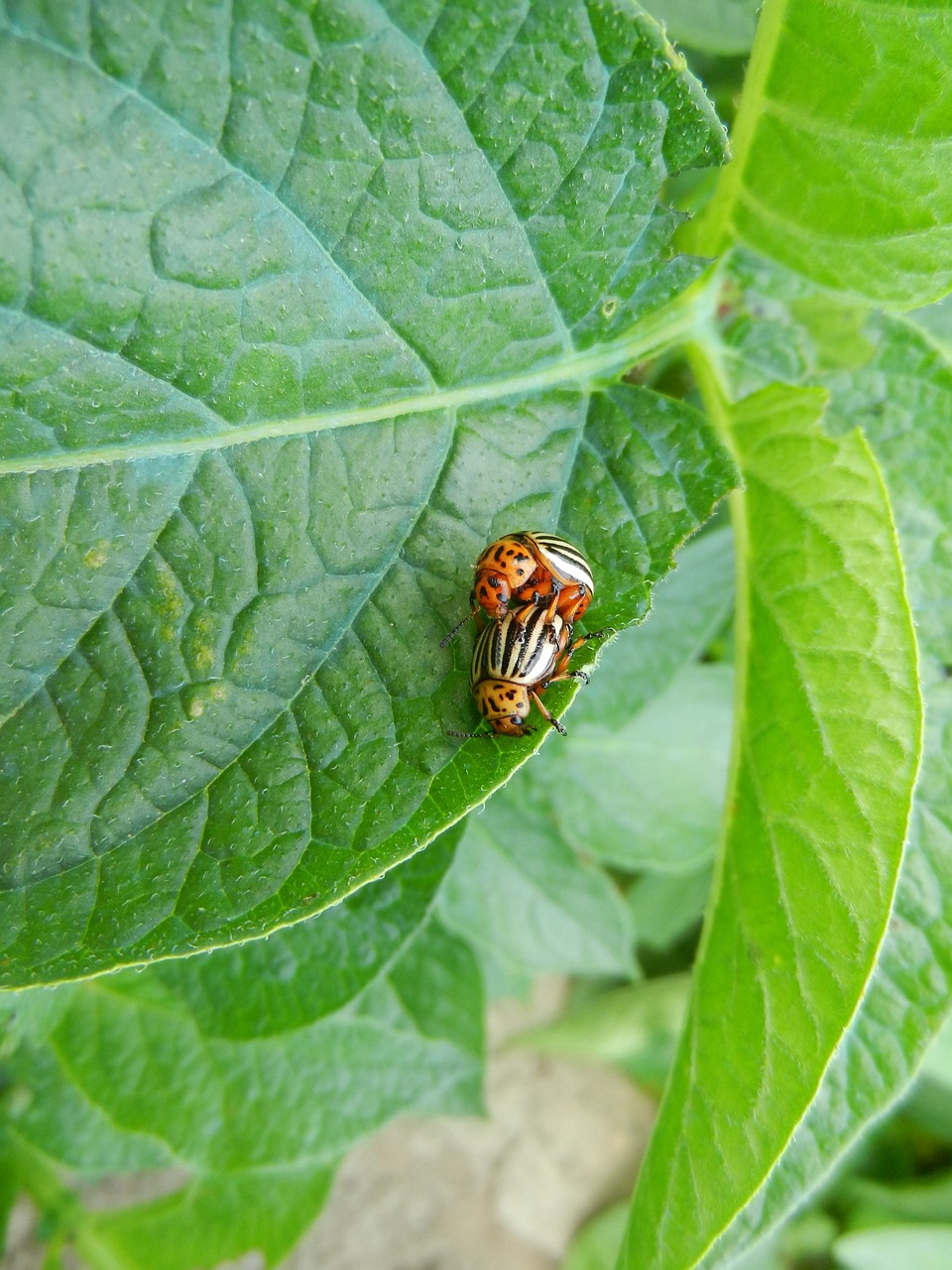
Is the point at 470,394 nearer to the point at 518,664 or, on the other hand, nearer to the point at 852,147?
the point at 518,664

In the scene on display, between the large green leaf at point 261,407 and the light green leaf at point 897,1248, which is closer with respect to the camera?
the large green leaf at point 261,407

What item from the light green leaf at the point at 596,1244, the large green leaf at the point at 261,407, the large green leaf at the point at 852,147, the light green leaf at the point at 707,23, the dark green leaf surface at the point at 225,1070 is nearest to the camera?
the large green leaf at the point at 261,407

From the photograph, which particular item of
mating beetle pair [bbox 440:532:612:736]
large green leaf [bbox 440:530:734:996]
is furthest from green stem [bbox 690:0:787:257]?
large green leaf [bbox 440:530:734:996]

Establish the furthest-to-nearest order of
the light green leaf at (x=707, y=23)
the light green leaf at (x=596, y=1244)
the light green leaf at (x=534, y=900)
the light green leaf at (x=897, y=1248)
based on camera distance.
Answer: the light green leaf at (x=596, y=1244)
the light green leaf at (x=897, y=1248)
the light green leaf at (x=534, y=900)
the light green leaf at (x=707, y=23)

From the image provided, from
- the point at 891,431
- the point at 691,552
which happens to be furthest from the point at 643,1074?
the point at 891,431

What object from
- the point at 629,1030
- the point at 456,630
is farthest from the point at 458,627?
the point at 629,1030

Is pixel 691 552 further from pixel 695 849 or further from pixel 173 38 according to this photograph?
pixel 173 38

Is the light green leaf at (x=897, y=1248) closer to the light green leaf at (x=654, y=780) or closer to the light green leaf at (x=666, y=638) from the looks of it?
the light green leaf at (x=654, y=780)

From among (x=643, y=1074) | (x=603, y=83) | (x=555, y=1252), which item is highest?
(x=603, y=83)

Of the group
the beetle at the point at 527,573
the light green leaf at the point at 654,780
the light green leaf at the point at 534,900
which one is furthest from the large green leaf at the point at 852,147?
the light green leaf at the point at 534,900

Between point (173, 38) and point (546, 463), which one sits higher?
point (173, 38)
